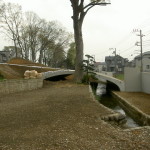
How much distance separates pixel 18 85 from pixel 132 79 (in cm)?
1035

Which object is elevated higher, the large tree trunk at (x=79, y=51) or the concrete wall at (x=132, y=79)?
the large tree trunk at (x=79, y=51)

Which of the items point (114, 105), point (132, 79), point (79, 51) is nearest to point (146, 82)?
point (132, 79)

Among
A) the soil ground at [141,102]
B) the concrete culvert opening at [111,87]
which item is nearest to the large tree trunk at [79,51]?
the concrete culvert opening at [111,87]

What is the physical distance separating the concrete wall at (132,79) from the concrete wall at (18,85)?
8.02 m

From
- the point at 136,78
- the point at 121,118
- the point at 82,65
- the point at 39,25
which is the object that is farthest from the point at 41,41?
the point at 121,118

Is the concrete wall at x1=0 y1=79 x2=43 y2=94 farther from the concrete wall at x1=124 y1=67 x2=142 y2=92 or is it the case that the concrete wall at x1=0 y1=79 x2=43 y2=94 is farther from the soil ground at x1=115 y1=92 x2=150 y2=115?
the concrete wall at x1=124 y1=67 x2=142 y2=92

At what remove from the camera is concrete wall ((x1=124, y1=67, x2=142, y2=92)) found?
1834 centimetres

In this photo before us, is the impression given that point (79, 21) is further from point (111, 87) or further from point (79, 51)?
point (111, 87)

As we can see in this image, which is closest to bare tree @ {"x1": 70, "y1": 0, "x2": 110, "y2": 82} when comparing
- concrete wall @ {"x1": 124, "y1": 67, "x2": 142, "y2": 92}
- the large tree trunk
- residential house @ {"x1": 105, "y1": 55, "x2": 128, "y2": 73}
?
the large tree trunk

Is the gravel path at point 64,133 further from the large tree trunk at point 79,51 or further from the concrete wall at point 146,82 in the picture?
the large tree trunk at point 79,51

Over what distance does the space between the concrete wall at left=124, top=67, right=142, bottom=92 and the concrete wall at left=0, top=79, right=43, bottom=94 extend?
8024mm

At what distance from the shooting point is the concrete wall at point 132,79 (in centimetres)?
1834

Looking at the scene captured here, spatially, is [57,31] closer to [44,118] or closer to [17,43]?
[17,43]

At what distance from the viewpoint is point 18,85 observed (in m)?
13.5
